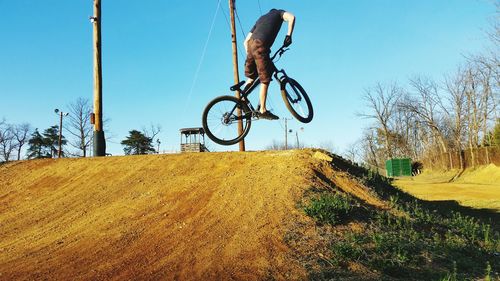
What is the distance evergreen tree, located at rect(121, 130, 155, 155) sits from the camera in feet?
180

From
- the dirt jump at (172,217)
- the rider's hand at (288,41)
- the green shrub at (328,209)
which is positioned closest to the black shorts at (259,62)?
the rider's hand at (288,41)

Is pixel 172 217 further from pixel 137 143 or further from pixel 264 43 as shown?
pixel 137 143

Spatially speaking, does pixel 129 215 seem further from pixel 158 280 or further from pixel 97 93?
pixel 97 93

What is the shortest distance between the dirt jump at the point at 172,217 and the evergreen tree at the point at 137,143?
45411 mm

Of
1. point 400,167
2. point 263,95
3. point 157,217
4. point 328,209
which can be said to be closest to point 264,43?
point 263,95

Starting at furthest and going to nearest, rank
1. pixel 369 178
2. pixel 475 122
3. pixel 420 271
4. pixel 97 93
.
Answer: pixel 475 122 < pixel 97 93 < pixel 369 178 < pixel 420 271

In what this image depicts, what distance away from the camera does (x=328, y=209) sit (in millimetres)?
6277

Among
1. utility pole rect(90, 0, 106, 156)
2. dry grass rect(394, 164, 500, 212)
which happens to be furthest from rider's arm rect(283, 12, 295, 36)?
dry grass rect(394, 164, 500, 212)

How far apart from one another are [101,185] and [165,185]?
1.64m

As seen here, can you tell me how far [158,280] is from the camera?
4578 millimetres

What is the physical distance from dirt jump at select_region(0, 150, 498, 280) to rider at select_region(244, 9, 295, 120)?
1.74 meters

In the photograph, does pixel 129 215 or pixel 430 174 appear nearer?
pixel 129 215

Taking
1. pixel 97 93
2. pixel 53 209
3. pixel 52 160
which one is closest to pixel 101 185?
pixel 53 209

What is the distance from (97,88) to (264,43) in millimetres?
9111
